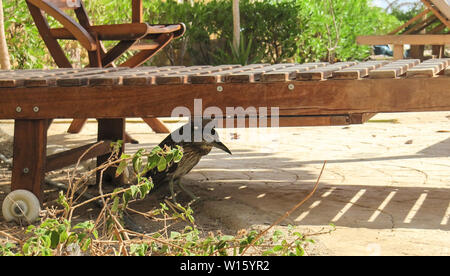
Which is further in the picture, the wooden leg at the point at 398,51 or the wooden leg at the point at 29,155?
the wooden leg at the point at 398,51

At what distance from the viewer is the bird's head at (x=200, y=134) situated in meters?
3.50

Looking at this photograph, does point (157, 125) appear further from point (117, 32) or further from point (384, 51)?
point (384, 51)

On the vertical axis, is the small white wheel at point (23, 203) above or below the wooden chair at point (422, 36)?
below

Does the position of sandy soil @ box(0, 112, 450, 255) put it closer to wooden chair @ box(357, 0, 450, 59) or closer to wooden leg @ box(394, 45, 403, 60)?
wooden chair @ box(357, 0, 450, 59)

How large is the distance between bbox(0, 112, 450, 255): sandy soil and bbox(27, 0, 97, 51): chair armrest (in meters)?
0.87

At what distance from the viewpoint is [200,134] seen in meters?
3.50

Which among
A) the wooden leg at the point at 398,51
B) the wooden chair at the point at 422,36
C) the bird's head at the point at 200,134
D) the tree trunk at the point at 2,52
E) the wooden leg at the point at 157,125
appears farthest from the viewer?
the wooden leg at the point at 398,51

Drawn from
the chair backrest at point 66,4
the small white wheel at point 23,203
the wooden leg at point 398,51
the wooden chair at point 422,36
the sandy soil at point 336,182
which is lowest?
the sandy soil at point 336,182

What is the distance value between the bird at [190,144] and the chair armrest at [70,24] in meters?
1.37

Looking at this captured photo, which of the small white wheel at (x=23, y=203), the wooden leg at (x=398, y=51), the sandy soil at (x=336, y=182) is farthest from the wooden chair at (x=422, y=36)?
the small white wheel at (x=23, y=203)

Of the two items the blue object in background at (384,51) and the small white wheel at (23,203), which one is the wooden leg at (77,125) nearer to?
the small white wheel at (23,203)

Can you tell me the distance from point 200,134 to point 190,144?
2.8 inches

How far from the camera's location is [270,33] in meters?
9.91

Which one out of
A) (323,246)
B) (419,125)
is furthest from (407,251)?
(419,125)
